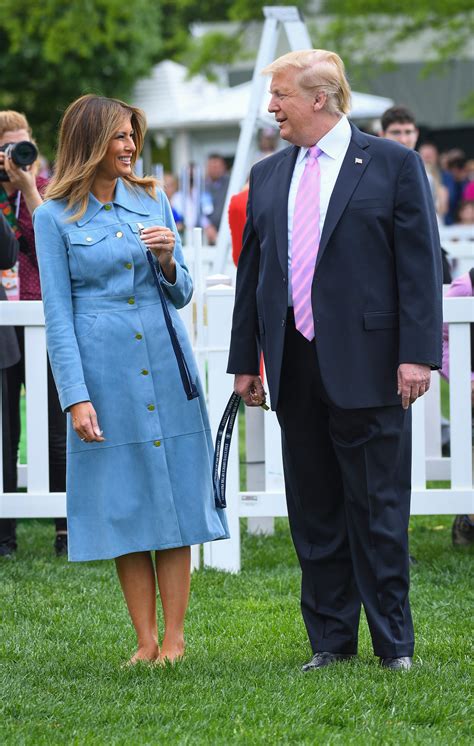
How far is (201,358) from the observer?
6863 mm

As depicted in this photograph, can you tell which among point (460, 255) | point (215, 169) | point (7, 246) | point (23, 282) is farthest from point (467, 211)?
point (7, 246)

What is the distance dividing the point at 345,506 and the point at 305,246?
0.88 m

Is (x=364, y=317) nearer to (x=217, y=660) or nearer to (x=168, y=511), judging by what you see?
(x=168, y=511)

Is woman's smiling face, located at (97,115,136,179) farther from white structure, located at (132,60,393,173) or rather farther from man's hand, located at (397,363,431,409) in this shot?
white structure, located at (132,60,393,173)

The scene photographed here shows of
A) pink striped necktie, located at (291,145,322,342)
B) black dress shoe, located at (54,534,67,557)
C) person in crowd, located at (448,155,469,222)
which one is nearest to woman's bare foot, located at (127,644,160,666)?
pink striped necktie, located at (291,145,322,342)

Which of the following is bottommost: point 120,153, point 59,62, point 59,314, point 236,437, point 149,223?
point 236,437

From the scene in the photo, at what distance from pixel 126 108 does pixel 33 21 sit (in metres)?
21.8

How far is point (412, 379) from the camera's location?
4211 millimetres

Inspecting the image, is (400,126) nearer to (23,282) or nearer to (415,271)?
(23,282)

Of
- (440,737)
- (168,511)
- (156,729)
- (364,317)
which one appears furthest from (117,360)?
(440,737)

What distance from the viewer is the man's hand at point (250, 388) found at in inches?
181

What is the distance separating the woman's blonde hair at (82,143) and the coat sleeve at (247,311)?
515 mm

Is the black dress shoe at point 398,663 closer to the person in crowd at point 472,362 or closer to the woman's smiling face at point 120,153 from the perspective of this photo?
the woman's smiling face at point 120,153

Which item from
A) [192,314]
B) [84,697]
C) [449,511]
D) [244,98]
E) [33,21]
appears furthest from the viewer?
[33,21]
